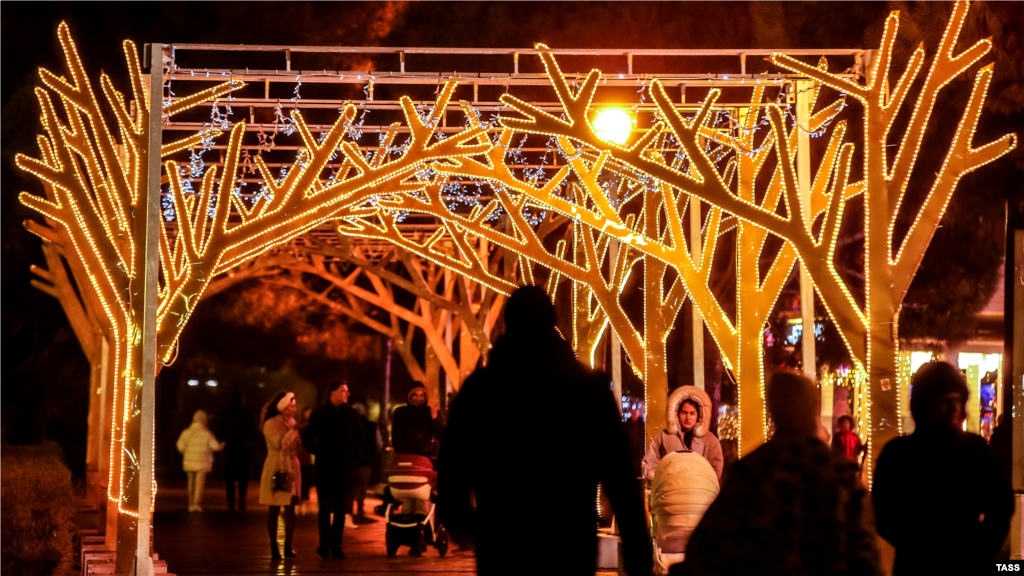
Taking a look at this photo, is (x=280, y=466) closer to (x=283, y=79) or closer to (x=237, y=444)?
(x=283, y=79)

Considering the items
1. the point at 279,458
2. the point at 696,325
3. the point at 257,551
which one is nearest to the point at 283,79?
the point at 279,458

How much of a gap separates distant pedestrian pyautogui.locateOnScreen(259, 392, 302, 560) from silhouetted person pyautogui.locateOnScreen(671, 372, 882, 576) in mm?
9517

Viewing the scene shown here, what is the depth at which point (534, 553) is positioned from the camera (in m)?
4.53

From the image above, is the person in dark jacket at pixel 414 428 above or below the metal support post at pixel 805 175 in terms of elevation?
below

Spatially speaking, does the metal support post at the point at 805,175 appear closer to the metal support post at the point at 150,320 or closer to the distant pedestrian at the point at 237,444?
the metal support post at the point at 150,320

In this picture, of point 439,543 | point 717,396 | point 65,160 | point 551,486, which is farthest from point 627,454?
point 717,396

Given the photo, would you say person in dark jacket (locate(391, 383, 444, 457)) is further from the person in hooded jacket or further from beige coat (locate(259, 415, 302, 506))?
the person in hooded jacket

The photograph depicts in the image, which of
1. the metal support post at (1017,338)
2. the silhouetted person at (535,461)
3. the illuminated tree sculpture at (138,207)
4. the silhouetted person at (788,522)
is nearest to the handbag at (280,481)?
the illuminated tree sculpture at (138,207)

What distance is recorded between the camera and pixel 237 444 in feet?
73.8

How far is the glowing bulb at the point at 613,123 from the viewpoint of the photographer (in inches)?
493

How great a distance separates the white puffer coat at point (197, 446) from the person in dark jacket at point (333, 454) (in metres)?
8.67

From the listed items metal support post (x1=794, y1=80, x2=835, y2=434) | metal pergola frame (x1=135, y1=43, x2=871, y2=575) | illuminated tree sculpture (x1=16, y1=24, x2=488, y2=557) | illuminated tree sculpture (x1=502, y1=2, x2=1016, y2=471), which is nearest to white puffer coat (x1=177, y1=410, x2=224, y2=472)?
illuminated tree sculpture (x1=16, y1=24, x2=488, y2=557)

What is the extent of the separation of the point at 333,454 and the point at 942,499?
903cm

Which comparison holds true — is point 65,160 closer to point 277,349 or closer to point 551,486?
point 551,486
